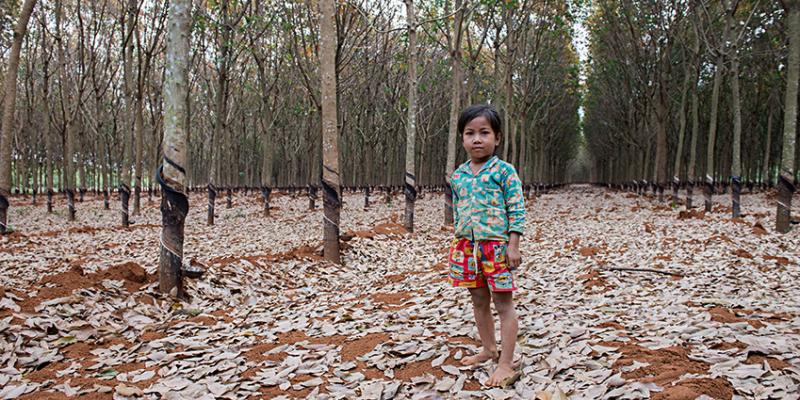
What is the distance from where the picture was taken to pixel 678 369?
2.81 metres

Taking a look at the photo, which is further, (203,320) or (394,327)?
(203,320)

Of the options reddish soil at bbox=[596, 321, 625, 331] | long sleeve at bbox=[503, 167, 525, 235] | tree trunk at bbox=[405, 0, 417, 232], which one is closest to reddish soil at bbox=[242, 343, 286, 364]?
long sleeve at bbox=[503, 167, 525, 235]

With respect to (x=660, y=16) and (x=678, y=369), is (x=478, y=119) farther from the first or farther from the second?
(x=660, y=16)

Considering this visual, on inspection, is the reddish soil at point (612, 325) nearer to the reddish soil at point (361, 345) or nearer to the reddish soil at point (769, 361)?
the reddish soil at point (769, 361)

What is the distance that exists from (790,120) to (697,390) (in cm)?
950

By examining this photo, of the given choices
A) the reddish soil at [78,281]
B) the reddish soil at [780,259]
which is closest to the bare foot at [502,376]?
the reddish soil at [78,281]

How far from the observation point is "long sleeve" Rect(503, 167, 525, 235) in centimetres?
291

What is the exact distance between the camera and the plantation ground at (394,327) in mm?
3033

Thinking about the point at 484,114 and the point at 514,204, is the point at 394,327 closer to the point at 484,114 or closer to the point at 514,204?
the point at 514,204

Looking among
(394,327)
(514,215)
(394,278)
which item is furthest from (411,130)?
(514,215)

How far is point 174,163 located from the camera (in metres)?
5.58

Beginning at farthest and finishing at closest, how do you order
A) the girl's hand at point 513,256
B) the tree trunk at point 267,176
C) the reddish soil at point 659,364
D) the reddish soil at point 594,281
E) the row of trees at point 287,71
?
the tree trunk at point 267,176 → the row of trees at point 287,71 → the reddish soil at point 594,281 → the girl's hand at point 513,256 → the reddish soil at point 659,364

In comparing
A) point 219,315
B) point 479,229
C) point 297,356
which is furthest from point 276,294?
point 479,229

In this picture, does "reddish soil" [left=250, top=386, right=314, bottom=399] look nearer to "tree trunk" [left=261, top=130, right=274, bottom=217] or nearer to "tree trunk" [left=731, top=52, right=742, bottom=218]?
"tree trunk" [left=731, top=52, right=742, bottom=218]
